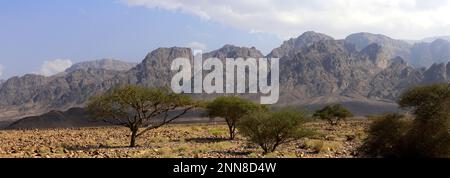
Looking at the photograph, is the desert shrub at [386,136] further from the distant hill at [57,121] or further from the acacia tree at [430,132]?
the distant hill at [57,121]

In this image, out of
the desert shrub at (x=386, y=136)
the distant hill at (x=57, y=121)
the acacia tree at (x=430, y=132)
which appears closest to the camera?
the acacia tree at (x=430, y=132)

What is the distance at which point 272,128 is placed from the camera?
27.8 m

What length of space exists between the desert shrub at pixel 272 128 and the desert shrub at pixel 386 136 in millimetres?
6507

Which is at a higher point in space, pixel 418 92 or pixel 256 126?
pixel 418 92

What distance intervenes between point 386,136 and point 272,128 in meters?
7.75

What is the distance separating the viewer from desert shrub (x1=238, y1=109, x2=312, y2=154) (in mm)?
27656

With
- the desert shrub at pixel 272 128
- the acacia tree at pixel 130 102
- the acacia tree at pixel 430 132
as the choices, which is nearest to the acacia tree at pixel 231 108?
the acacia tree at pixel 130 102

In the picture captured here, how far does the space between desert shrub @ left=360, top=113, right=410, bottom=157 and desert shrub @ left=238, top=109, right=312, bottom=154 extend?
6.51 meters

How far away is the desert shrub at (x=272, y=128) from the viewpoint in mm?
27656

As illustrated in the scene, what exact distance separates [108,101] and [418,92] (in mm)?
18750
